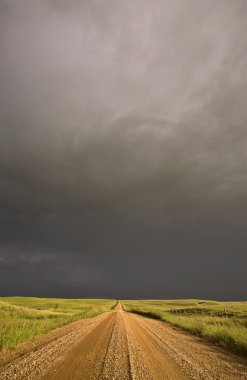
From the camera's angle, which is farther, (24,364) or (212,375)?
(24,364)

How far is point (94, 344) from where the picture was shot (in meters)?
12.7

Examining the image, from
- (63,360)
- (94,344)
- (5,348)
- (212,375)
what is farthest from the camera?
(94,344)

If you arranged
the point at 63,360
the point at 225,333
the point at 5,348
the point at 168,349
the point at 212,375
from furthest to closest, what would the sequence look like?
the point at 225,333
the point at 168,349
the point at 5,348
the point at 63,360
the point at 212,375

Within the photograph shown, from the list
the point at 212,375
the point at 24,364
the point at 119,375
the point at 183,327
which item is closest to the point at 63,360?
the point at 24,364

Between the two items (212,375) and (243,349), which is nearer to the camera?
(212,375)

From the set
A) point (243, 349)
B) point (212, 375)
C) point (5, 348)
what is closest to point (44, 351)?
point (5, 348)

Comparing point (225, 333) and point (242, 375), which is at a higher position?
point (225, 333)

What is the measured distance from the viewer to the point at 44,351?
10.7 meters

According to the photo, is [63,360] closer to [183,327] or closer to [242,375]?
[242,375]

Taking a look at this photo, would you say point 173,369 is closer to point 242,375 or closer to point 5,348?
point 242,375

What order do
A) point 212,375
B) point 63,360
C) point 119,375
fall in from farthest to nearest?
point 63,360 < point 212,375 < point 119,375

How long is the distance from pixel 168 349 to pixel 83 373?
216 inches

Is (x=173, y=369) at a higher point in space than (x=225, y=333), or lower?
lower

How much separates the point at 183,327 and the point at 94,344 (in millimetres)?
13759
